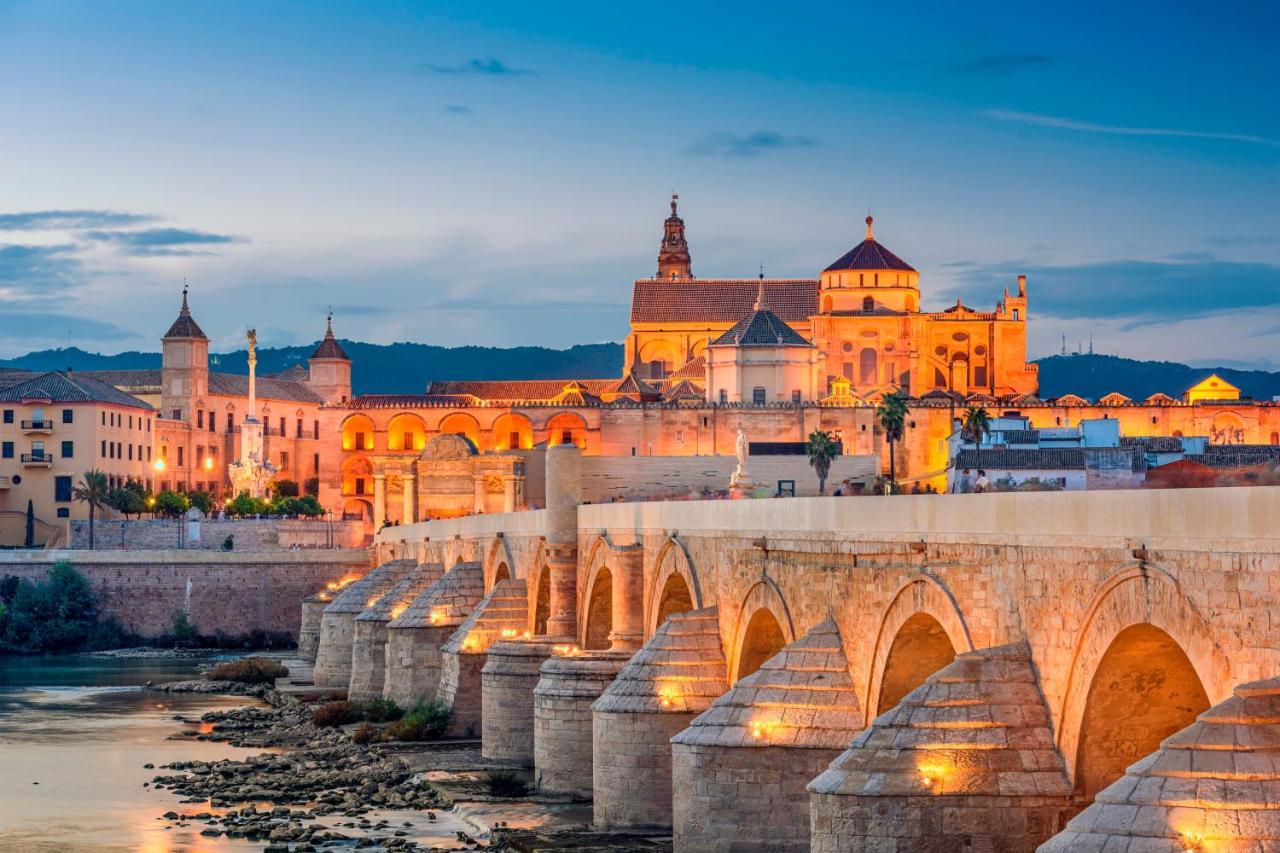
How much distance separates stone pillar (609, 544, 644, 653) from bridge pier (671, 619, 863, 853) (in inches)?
344

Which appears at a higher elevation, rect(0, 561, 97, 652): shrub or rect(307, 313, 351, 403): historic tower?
Result: rect(307, 313, 351, 403): historic tower

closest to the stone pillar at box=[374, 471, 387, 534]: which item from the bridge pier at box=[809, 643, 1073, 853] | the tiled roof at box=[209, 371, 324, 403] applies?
the tiled roof at box=[209, 371, 324, 403]

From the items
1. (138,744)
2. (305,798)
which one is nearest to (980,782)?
(305,798)

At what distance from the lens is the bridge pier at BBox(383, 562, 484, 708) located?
4109 centimetres

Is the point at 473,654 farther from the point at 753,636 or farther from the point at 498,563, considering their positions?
the point at 753,636

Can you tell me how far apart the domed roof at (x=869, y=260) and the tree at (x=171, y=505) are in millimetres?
35319

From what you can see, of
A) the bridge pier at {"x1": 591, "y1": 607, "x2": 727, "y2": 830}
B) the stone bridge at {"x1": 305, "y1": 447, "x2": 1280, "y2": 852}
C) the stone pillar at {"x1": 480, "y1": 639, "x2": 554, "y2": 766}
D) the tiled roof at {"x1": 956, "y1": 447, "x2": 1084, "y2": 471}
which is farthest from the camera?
the tiled roof at {"x1": 956, "y1": 447, "x2": 1084, "y2": 471}

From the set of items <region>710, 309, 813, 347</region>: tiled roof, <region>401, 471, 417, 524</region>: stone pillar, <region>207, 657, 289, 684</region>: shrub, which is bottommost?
<region>207, 657, 289, 684</region>: shrub

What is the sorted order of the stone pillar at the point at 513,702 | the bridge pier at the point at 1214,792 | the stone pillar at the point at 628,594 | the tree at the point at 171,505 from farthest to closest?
the tree at the point at 171,505 < the stone pillar at the point at 513,702 < the stone pillar at the point at 628,594 < the bridge pier at the point at 1214,792

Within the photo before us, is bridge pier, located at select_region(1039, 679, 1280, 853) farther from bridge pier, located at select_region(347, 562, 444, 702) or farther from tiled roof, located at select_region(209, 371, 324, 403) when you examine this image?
tiled roof, located at select_region(209, 371, 324, 403)

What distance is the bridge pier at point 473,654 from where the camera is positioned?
3700 cm

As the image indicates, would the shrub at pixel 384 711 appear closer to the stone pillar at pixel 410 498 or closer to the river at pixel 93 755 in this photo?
the river at pixel 93 755

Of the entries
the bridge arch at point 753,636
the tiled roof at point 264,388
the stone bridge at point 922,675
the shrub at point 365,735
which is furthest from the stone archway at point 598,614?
the tiled roof at point 264,388

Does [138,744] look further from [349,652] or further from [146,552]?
[146,552]
